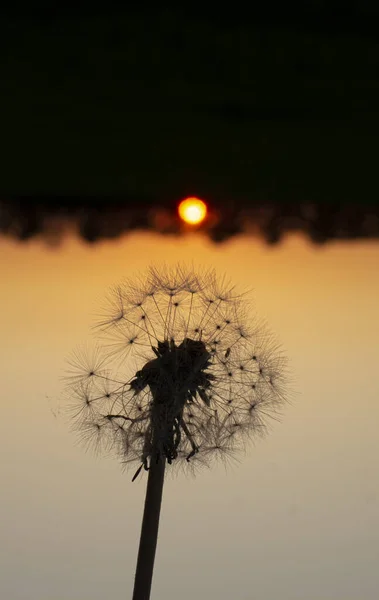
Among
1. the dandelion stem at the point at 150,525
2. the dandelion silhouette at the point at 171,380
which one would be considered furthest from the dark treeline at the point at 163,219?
the dandelion stem at the point at 150,525

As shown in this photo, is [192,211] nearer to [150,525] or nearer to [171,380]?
[171,380]

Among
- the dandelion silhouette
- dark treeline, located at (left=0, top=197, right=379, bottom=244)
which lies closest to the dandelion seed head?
the dandelion silhouette

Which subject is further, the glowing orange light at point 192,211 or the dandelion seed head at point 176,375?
the glowing orange light at point 192,211

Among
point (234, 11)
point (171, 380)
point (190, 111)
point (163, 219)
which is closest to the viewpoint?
point (171, 380)

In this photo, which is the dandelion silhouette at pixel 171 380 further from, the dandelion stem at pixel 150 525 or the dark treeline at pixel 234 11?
the dark treeline at pixel 234 11

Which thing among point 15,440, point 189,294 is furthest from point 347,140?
point 15,440

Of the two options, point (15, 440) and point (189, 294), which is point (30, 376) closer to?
point (15, 440)

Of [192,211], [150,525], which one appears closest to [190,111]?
[192,211]

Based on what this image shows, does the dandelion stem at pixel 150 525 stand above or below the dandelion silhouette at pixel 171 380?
below
